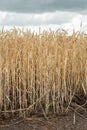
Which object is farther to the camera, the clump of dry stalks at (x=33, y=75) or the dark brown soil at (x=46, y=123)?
the clump of dry stalks at (x=33, y=75)

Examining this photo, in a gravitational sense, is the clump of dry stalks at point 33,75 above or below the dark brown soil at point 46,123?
above

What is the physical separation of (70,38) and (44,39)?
0.48 metres

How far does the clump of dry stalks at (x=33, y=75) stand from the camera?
536 centimetres

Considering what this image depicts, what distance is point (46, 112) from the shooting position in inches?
213

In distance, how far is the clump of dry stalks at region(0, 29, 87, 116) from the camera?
5363mm

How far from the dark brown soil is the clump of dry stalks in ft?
0.40

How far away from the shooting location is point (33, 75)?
18.1 ft

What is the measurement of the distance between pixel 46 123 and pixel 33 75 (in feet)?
2.16

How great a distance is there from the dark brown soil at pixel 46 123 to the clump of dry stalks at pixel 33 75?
121 millimetres

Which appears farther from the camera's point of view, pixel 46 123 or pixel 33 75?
pixel 33 75

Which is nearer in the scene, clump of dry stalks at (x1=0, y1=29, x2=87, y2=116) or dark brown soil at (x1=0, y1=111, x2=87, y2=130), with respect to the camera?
dark brown soil at (x1=0, y1=111, x2=87, y2=130)

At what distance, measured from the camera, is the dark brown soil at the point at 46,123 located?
5.17 m

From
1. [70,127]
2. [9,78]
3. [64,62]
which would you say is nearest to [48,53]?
[64,62]

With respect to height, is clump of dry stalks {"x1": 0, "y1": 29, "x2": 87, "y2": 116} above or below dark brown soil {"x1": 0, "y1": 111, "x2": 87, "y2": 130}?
above
